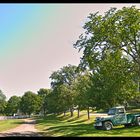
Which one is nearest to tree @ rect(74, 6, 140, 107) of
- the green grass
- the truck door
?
the truck door

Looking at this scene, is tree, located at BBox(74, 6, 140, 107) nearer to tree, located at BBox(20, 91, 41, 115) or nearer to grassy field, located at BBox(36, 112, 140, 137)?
grassy field, located at BBox(36, 112, 140, 137)

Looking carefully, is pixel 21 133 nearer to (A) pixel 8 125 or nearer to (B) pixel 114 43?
(B) pixel 114 43

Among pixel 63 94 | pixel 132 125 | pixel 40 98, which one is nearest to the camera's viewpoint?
pixel 132 125

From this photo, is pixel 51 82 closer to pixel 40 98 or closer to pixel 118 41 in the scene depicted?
pixel 40 98

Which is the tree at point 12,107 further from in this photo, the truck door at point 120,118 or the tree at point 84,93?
the truck door at point 120,118

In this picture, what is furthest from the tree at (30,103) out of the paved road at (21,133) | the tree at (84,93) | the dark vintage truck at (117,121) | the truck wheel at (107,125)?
the truck wheel at (107,125)

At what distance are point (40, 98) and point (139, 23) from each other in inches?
4331

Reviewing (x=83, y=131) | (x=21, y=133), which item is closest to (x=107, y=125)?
(x=83, y=131)

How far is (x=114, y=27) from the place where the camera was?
30875mm

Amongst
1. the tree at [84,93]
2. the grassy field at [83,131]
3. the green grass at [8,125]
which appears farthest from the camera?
the tree at [84,93]

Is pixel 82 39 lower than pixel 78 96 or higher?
higher

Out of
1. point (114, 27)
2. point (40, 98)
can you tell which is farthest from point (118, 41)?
point (40, 98)

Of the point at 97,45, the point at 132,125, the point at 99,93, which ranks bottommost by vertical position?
the point at 132,125

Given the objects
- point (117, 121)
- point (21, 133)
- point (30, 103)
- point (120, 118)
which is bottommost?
point (21, 133)
